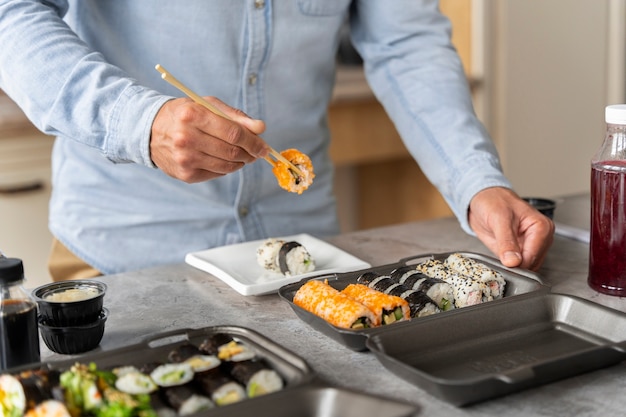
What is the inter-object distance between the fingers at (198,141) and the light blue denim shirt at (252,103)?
0.32 metres

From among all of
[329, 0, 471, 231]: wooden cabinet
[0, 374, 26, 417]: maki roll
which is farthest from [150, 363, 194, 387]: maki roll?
[329, 0, 471, 231]: wooden cabinet

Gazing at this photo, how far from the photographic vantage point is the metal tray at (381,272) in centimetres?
111

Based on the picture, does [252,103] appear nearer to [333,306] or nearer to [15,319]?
[333,306]

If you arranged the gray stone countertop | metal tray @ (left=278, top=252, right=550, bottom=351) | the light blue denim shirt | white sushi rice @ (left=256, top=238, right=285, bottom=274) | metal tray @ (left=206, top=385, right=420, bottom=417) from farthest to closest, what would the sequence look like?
the light blue denim shirt
white sushi rice @ (left=256, top=238, right=285, bottom=274)
metal tray @ (left=278, top=252, right=550, bottom=351)
the gray stone countertop
metal tray @ (left=206, top=385, right=420, bottom=417)

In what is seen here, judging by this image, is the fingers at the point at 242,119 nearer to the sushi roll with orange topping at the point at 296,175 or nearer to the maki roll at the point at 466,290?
the sushi roll with orange topping at the point at 296,175

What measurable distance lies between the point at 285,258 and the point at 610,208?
0.54 meters

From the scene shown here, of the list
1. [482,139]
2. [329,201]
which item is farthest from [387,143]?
[482,139]

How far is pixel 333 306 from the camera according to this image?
118 centimetres

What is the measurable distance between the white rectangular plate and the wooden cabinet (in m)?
1.49

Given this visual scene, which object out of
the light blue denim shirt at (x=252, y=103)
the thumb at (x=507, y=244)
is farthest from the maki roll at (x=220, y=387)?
the light blue denim shirt at (x=252, y=103)

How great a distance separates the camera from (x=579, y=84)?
3.55 m

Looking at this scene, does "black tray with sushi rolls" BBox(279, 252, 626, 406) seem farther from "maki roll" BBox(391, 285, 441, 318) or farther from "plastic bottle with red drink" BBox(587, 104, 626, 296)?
"plastic bottle with red drink" BBox(587, 104, 626, 296)

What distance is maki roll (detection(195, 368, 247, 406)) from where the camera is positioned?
3.06 feet

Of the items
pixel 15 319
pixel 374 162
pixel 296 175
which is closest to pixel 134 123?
pixel 296 175
